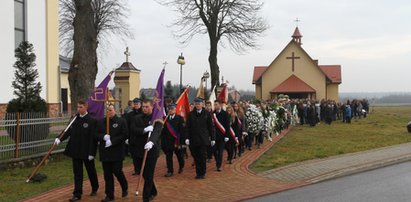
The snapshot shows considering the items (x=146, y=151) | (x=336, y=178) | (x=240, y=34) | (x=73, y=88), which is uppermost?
(x=240, y=34)

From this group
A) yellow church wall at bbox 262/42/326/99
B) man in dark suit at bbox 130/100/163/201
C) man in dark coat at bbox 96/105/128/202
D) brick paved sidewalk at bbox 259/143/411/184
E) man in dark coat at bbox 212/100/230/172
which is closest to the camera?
man in dark suit at bbox 130/100/163/201

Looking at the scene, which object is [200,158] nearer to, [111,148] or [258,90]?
[111,148]

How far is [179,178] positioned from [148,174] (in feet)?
9.59

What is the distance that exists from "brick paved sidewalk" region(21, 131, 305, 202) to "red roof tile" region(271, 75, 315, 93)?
42.4m

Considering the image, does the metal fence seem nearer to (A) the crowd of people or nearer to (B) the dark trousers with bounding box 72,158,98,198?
(A) the crowd of people

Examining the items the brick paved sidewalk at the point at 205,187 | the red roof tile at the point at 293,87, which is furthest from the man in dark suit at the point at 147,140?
the red roof tile at the point at 293,87

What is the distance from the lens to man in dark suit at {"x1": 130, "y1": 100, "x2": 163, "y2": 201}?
8.75 metres

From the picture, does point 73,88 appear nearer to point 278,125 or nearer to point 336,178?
point 336,178

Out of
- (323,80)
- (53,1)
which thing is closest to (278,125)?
(53,1)

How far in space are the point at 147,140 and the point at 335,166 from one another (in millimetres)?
6340

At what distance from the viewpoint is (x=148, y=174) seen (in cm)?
878

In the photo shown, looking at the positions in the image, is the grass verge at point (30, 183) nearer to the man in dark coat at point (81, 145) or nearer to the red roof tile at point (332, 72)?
the man in dark coat at point (81, 145)

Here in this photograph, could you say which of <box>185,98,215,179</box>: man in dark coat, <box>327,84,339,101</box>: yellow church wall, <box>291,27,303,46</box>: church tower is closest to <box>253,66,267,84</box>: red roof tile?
<box>291,27,303,46</box>: church tower

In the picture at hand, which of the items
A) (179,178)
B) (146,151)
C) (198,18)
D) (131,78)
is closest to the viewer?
(146,151)
